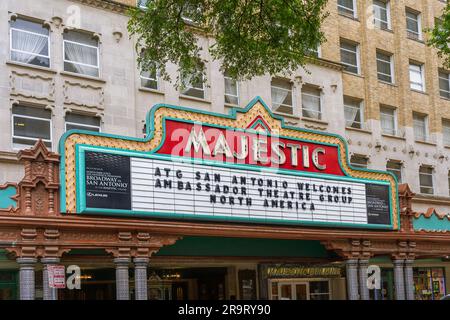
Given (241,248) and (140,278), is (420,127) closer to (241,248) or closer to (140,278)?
(241,248)

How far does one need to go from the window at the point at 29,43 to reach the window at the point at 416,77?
22.1 meters

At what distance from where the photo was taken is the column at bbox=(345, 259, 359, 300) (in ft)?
75.9

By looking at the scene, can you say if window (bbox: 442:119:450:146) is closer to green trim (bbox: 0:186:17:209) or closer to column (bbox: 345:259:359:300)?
column (bbox: 345:259:359:300)

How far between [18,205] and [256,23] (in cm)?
790

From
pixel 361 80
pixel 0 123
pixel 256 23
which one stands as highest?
pixel 361 80

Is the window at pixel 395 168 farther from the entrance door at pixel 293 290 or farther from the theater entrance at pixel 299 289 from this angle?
the entrance door at pixel 293 290

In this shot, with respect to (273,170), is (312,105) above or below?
above

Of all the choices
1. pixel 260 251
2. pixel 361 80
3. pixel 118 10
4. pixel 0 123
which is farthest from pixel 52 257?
pixel 361 80

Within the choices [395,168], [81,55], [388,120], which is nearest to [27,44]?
[81,55]

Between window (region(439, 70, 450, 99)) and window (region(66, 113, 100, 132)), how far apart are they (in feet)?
75.9

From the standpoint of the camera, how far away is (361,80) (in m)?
35.1

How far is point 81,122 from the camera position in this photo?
2431cm
